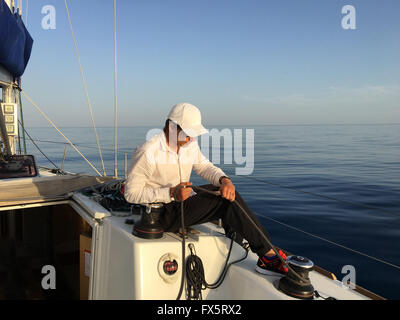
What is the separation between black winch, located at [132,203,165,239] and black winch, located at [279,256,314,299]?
0.75 m

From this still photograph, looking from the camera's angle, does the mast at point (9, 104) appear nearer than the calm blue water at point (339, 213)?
No

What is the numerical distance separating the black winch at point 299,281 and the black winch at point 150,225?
75cm

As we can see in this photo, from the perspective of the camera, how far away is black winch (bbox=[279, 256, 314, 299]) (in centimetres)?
160

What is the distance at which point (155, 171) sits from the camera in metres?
2.01

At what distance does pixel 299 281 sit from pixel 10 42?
605 cm

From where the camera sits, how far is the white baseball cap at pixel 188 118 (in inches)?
74.5

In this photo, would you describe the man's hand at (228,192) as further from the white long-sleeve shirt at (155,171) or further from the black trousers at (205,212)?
the white long-sleeve shirt at (155,171)

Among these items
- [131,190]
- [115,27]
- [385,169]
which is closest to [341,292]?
[131,190]

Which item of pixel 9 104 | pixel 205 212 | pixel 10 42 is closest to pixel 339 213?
pixel 205 212

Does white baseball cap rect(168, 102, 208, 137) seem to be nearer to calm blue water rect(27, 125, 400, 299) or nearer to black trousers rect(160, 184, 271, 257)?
black trousers rect(160, 184, 271, 257)

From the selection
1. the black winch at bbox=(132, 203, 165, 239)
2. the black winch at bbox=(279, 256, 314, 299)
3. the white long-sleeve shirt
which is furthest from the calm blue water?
the black winch at bbox=(132, 203, 165, 239)

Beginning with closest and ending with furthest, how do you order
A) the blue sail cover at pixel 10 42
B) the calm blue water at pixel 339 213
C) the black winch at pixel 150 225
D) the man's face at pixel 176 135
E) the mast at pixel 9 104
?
the black winch at pixel 150 225
the man's face at pixel 176 135
the calm blue water at pixel 339 213
the blue sail cover at pixel 10 42
the mast at pixel 9 104

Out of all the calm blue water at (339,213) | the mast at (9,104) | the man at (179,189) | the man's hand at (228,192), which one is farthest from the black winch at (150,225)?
the mast at (9,104)
